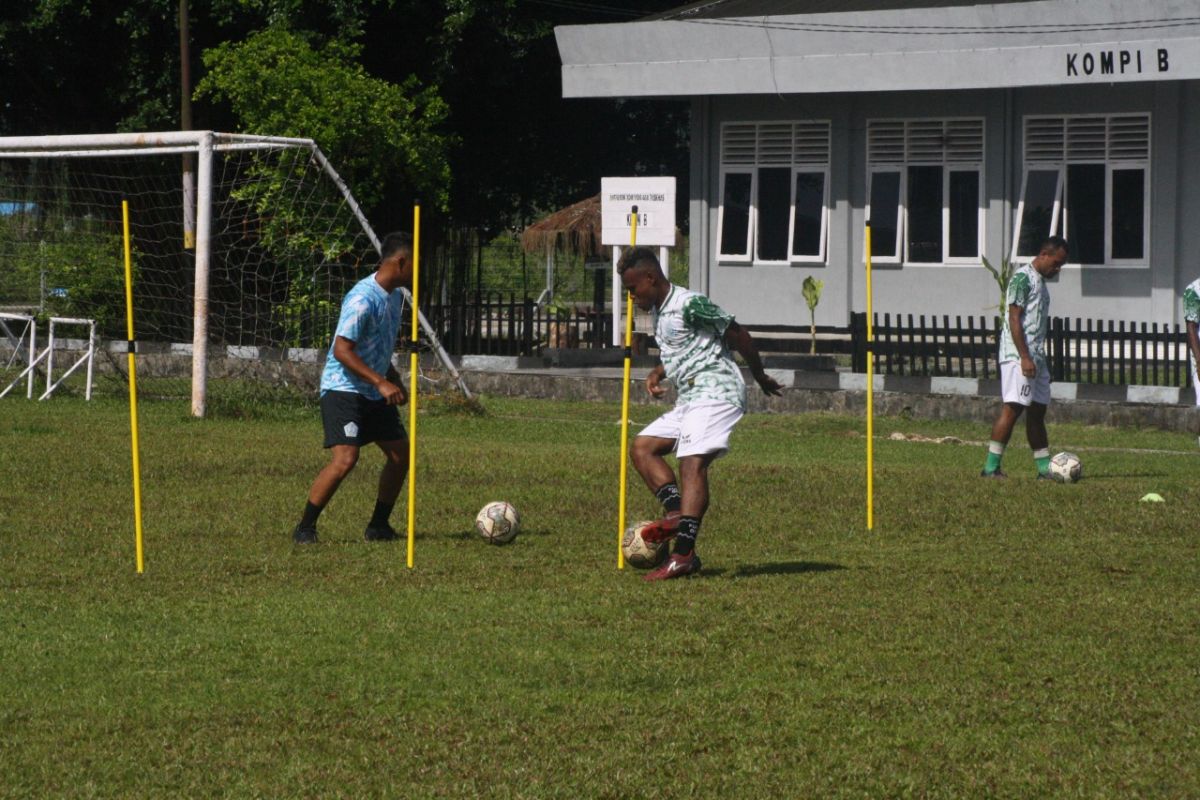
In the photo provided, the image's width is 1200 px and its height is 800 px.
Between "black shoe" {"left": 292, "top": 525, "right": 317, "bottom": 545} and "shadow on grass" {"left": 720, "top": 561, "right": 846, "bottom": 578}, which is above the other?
"black shoe" {"left": 292, "top": 525, "right": 317, "bottom": 545}

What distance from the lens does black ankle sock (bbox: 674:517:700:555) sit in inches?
380

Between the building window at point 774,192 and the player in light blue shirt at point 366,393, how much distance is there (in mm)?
20221

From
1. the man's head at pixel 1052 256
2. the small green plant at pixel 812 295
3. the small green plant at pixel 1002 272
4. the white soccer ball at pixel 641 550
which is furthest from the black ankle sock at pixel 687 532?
the small green plant at pixel 812 295

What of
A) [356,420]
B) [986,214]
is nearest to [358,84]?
[986,214]

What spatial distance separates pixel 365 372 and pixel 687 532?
2159 millimetres

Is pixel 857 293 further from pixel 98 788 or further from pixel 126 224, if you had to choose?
pixel 98 788

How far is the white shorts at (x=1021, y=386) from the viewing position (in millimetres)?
14688

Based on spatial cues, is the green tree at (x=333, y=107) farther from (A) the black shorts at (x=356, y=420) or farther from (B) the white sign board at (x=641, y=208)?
(A) the black shorts at (x=356, y=420)

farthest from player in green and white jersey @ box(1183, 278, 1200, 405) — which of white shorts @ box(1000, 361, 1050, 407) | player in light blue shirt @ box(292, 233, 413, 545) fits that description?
player in light blue shirt @ box(292, 233, 413, 545)

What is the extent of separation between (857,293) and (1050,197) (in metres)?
3.43

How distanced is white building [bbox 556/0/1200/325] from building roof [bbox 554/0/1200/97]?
3 centimetres

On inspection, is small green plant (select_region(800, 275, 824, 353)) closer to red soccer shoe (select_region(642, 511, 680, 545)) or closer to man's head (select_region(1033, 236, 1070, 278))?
man's head (select_region(1033, 236, 1070, 278))

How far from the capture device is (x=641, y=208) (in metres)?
27.9

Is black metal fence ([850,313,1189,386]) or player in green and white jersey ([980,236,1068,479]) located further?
black metal fence ([850,313,1189,386])
